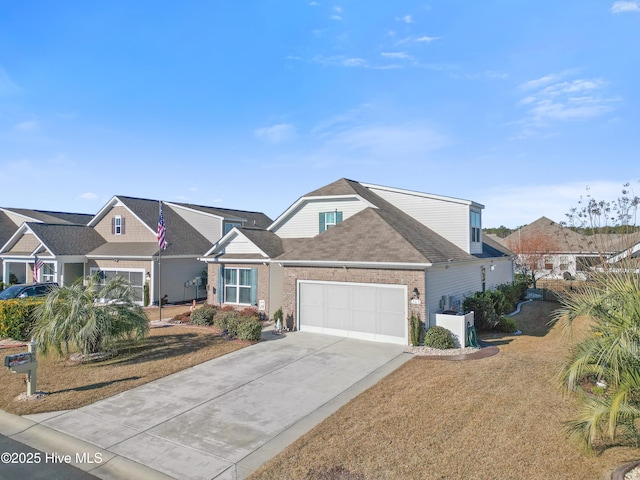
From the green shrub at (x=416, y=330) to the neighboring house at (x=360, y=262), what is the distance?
0.95ft

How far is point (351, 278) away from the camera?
51.6 ft

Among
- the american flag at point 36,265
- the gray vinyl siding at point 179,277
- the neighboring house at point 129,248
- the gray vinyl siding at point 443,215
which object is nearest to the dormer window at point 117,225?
the neighboring house at point 129,248

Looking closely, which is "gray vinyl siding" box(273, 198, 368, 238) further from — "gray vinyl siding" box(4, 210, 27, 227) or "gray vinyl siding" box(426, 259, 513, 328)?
"gray vinyl siding" box(4, 210, 27, 227)

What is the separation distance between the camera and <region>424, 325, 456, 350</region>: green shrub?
44.7ft

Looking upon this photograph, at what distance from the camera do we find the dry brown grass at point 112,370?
30.8 feet

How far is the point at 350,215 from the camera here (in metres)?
20.6

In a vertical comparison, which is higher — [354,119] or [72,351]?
[354,119]

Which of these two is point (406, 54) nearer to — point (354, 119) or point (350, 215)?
point (354, 119)

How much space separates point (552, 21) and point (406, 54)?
16.4ft

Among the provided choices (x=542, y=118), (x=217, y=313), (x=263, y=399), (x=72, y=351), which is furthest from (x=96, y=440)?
(x=542, y=118)

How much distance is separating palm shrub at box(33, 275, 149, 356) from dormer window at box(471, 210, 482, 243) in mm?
16404

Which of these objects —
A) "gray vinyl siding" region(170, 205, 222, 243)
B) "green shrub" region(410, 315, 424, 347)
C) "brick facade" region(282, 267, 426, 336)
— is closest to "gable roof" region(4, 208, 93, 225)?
"gray vinyl siding" region(170, 205, 222, 243)

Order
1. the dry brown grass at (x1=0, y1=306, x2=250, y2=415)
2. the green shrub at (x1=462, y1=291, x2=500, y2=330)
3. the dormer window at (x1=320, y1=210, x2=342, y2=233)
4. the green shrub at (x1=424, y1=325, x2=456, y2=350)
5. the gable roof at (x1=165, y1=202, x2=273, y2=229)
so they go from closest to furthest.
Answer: the dry brown grass at (x1=0, y1=306, x2=250, y2=415) → the green shrub at (x1=424, y1=325, x2=456, y2=350) → the green shrub at (x1=462, y1=291, x2=500, y2=330) → the dormer window at (x1=320, y1=210, x2=342, y2=233) → the gable roof at (x1=165, y1=202, x2=273, y2=229)

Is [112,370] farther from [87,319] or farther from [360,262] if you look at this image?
[360,262]
